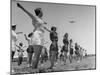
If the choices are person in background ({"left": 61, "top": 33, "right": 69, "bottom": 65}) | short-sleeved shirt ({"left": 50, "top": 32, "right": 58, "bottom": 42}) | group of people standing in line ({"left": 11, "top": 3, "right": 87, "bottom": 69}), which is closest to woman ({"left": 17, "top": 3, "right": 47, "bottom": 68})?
group of people standing in line ({"left": 11, "top": 3, "right": 87, "bottom": 69})

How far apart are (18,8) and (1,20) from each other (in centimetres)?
23

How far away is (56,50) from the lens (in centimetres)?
257

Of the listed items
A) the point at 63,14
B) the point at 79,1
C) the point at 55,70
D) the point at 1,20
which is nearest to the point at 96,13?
the point at 79,1

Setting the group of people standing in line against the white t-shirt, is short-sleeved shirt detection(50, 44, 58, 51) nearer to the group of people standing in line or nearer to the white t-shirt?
the group of people standing in line

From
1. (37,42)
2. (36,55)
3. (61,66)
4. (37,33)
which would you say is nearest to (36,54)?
(36,55)

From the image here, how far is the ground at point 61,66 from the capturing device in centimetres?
240

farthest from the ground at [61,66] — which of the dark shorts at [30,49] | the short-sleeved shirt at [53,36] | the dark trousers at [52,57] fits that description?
the short-sleeved shirt at [53,36]

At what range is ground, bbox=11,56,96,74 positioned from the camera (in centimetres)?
240

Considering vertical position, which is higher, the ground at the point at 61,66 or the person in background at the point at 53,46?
the person in background at the point at 53,46

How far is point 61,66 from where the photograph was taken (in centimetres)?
257

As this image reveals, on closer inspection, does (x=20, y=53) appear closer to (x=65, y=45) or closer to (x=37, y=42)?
(x=37, y=42)

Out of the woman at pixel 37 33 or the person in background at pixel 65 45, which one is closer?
the woman at pixel 37 33

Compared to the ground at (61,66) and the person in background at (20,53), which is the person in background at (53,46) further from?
the person in background at (20,53)

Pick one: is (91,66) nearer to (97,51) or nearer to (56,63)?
(97,51)
